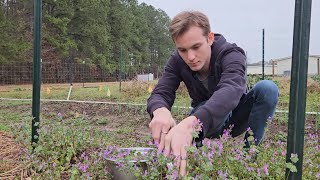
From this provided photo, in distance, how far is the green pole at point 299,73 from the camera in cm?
121

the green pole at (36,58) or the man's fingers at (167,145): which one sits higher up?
the green pole at (36,58)

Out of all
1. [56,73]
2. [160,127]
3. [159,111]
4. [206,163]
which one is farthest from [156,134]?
[56,73]

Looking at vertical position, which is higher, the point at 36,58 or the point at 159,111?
the point at 36,58

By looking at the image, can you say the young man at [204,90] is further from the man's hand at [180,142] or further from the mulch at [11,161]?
the mulch at [11,161]

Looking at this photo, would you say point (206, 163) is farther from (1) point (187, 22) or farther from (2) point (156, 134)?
(1) point (187, 22)

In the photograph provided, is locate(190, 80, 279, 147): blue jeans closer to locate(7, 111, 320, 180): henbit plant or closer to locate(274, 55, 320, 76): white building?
locate(274, 55, 320, 76): white building

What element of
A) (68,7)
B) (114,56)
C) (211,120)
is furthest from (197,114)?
(114,56)

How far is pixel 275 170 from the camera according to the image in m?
1.43

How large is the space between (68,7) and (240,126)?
2596cm

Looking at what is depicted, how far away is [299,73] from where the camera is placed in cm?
121

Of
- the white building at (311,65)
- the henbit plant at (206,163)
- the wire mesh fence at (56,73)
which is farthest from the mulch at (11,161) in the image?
the wire mesh fence at (56,73)

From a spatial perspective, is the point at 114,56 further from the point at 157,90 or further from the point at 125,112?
the point at 157,90

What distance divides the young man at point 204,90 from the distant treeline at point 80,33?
44.1 feet

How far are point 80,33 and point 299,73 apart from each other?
2913cm
